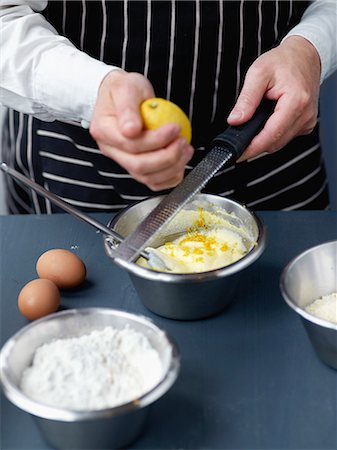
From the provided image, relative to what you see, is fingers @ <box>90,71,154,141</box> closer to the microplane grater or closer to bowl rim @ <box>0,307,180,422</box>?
the microplane grater

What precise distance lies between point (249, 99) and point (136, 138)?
290mm

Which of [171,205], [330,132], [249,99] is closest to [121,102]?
[171,205]

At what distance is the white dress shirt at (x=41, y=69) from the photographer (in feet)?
4.13

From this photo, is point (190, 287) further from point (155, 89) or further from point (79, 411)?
point (155, 89)

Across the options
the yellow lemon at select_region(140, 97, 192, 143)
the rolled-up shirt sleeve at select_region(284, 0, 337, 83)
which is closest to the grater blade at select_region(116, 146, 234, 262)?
the yellow lemon at select_region(140, 97, 192, 143)

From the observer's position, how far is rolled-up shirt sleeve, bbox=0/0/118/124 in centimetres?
126

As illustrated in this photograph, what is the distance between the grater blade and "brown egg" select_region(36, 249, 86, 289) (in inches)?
4.8

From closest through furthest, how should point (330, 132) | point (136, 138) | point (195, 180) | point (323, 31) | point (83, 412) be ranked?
point (83, 412) → point (136, 138) → point (195, 180) → point (323, 31) → point (330, 132)

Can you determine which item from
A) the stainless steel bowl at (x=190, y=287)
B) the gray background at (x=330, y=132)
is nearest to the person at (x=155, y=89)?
the stainless steel bowl at (x=190, y=287)

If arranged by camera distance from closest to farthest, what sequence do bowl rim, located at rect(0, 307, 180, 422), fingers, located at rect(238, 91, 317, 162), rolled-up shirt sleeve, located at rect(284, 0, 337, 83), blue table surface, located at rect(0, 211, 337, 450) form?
bowl rim, located at rect(0, 307, 180, 422) → blue table surface, located at rect(0, 211, 337, 450) → fingers, located at rect(238, 91, 317, 162) → rolled-up shirt sleeve, located at rect(284, 0, 337, 83)

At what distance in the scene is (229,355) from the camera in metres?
1.12

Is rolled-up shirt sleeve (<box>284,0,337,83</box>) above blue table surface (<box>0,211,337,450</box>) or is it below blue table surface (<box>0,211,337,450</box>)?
above

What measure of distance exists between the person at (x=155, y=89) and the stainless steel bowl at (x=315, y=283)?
0.21 m

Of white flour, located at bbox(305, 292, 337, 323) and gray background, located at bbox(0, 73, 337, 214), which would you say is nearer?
white flour, located at bbox(305, 292, 337, 323)
